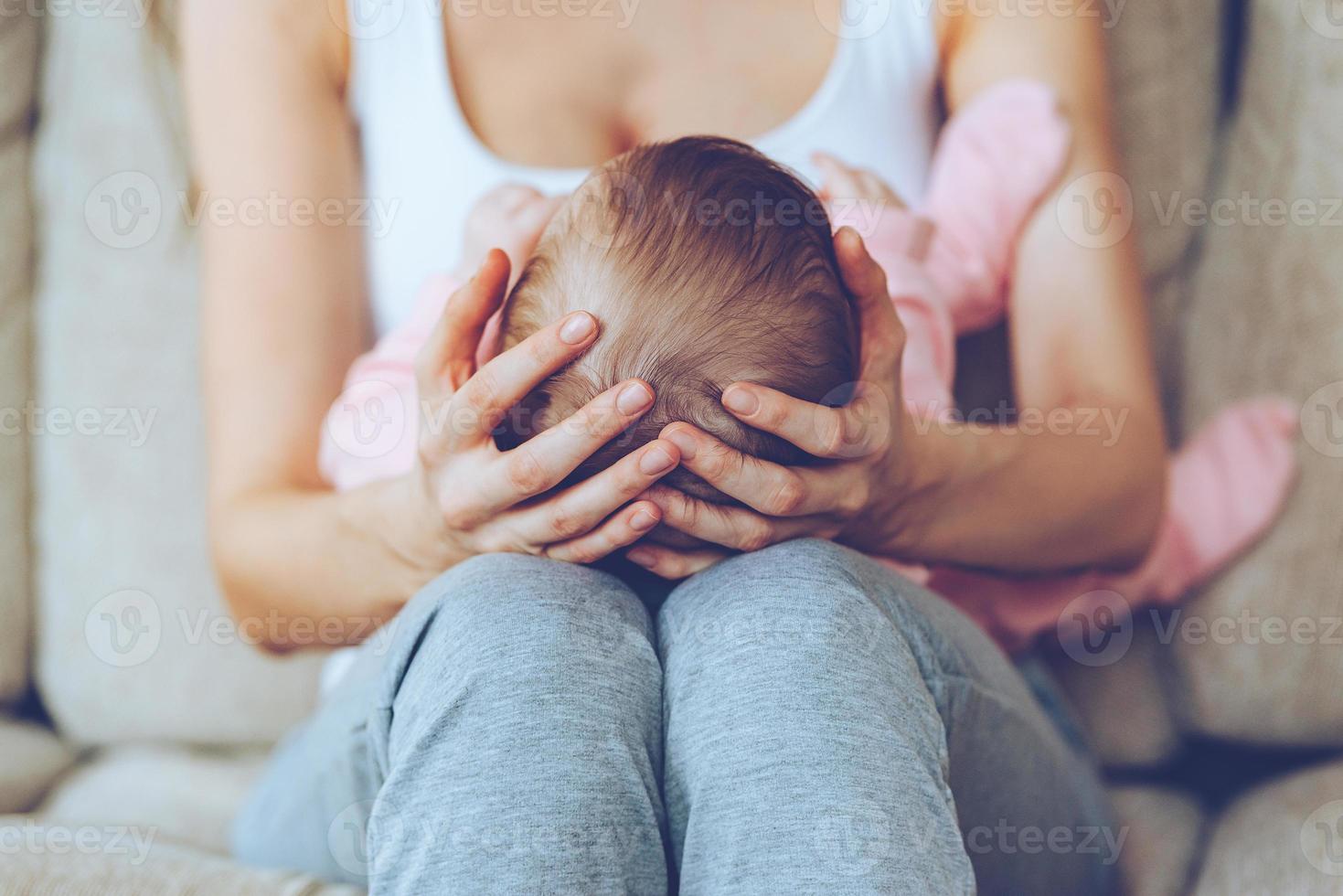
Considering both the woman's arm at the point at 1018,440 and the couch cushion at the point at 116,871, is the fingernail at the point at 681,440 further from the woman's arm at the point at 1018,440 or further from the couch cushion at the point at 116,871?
the couch cushion at the point at 116,871

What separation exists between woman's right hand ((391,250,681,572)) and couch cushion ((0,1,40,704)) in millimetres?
657

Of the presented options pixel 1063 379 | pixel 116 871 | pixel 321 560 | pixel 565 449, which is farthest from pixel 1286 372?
pixel 116 871

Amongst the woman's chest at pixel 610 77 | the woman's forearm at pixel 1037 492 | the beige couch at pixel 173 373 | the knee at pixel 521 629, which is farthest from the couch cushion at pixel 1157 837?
the woman's chest at pixel 610 77

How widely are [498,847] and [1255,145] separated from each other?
42.1 inches

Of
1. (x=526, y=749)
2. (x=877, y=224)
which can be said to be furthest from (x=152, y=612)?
(x=877, y=224)

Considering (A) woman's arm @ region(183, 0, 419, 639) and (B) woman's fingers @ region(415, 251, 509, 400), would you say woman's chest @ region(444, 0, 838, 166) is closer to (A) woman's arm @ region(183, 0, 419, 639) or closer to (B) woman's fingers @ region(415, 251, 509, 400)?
(A) woman's arm @ region(183, 0, 419, 639)

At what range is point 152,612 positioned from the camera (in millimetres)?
1134

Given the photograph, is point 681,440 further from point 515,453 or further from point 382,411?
point 382,411

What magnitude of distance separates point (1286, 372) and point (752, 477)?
2.29ft

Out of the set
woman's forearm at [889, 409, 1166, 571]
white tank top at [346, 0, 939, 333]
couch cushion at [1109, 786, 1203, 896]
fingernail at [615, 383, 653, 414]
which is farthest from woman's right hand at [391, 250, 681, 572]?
couch cushion at [1109, 786, 1203, 896]

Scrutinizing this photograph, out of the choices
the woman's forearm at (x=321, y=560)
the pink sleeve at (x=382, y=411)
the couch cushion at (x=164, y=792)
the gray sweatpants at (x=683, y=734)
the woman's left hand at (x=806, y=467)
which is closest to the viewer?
the gray sweatpants at (x=683, y=734)

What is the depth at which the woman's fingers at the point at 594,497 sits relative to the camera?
24.7 inches

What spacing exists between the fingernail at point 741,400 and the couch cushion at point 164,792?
73 cm

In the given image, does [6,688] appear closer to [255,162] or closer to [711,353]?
[255,162]
